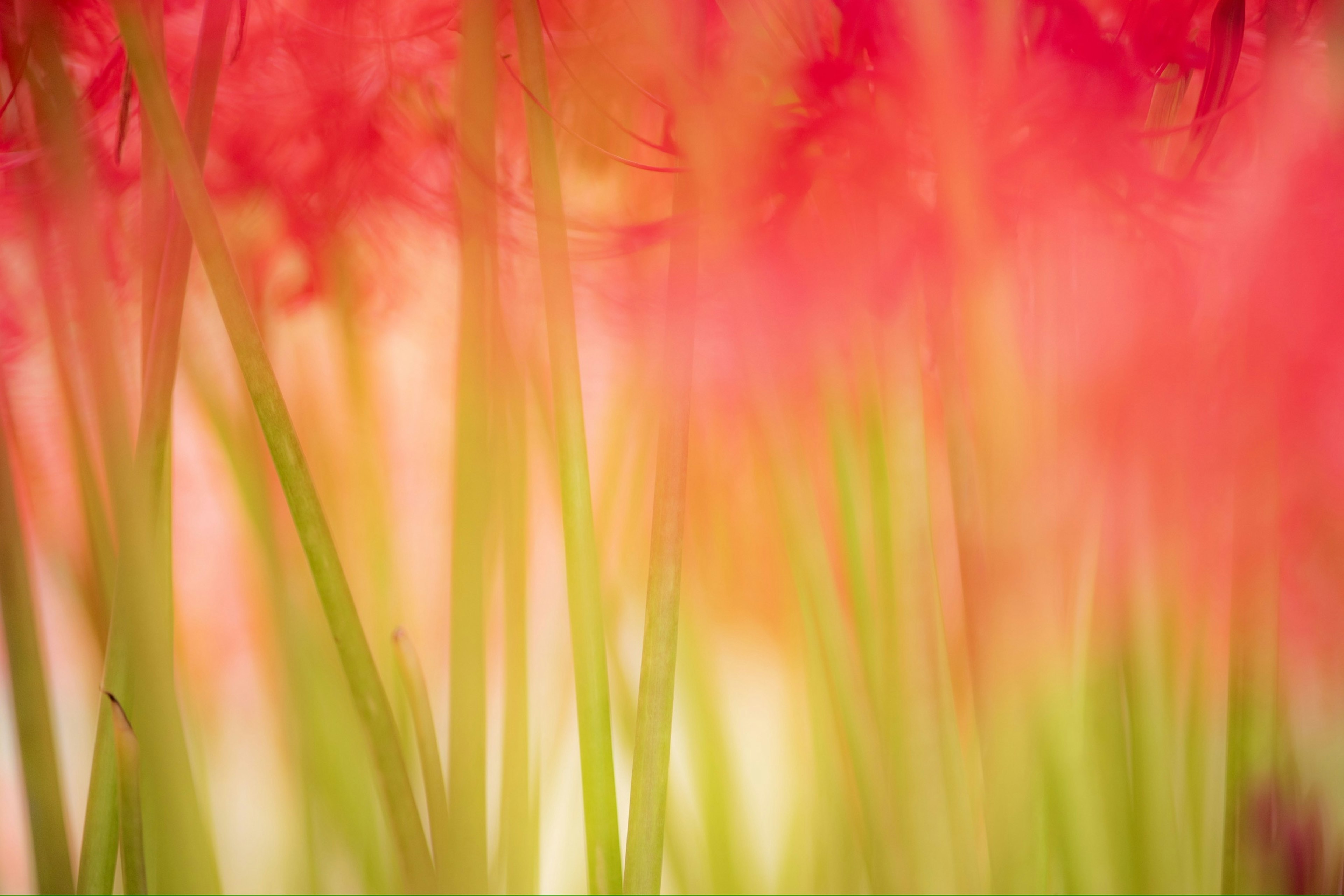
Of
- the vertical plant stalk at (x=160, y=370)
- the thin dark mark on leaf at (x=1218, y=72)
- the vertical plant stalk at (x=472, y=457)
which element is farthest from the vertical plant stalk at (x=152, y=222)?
the thin dark mark on leaf at (x=1218, y=72)

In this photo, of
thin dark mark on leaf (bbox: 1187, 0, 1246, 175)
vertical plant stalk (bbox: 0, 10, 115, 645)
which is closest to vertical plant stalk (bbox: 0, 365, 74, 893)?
vertical plant stalk (bbox: 0, 10, 115, 645)

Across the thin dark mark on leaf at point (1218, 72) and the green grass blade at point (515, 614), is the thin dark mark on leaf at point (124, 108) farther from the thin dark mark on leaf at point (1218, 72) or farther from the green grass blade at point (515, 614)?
the thin dark mark on leaf at point (1218, 72)

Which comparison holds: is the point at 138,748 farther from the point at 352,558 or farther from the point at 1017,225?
the point at 1017,225

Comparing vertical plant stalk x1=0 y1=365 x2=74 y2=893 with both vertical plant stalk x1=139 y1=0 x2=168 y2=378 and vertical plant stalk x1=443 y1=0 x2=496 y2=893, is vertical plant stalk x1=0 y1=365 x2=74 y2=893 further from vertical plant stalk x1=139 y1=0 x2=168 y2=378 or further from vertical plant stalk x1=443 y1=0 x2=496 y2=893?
vertical plant stalk x1=443 y1=0 x2=496 y2=893

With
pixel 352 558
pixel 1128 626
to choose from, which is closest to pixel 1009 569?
pixel 1128 626

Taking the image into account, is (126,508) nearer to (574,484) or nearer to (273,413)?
(273,413)

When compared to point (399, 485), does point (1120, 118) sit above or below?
above

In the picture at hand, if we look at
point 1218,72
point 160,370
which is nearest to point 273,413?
point 160,370
